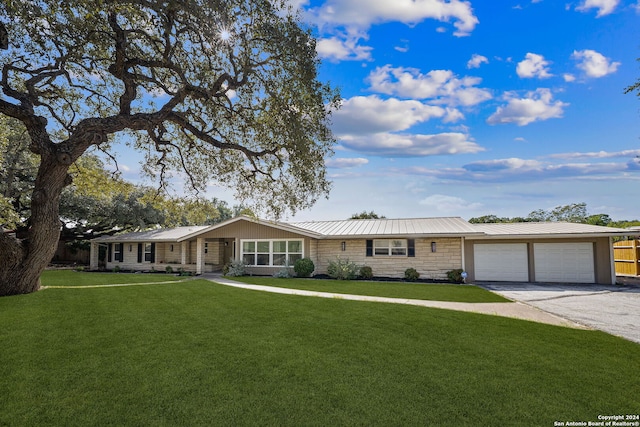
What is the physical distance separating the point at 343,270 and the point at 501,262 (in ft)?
26.1

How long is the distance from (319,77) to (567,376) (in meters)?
8.06

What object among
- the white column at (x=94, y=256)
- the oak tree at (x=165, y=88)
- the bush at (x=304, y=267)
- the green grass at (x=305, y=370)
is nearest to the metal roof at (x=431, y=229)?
the bush at (x=304, y=267)

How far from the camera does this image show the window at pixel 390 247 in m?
17.9

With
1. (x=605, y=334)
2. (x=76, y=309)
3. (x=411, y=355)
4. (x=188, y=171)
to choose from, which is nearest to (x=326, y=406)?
(x=411, y=355)

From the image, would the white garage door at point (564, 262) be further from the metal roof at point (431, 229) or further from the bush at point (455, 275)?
the bush at point (455, 275)

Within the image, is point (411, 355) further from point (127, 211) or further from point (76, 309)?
point (127, 211)

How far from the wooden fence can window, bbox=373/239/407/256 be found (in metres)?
13.0

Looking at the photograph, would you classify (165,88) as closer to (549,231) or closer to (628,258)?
(549,231)

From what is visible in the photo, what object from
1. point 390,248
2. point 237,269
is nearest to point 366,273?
point 390,248

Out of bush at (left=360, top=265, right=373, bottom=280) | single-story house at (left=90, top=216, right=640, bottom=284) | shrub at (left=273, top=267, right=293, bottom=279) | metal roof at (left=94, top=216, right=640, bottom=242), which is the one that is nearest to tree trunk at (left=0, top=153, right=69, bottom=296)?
single-story house at (left=90, top=216, right=640, bottom=284)

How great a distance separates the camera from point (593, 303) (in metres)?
10.6

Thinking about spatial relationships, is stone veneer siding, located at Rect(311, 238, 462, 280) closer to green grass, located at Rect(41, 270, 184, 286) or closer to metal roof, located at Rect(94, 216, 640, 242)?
metal roof, located at Rect(94, 216, 640, 242)

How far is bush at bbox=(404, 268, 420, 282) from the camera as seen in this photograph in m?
17.1

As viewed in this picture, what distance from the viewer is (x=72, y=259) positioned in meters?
29.9
